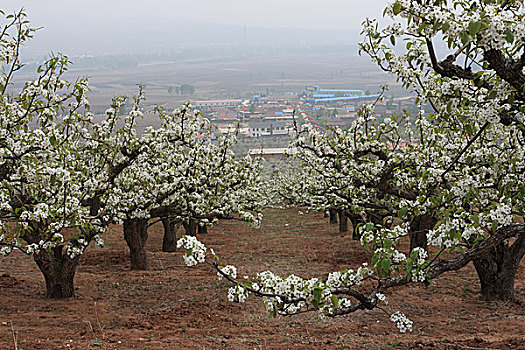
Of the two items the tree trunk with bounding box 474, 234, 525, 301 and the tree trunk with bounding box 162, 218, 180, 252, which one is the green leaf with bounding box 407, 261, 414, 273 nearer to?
the tree trunk with bounding box 474, 234, 525, 301

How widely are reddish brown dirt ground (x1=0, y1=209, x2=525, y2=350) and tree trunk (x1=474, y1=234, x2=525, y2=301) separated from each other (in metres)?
0.30

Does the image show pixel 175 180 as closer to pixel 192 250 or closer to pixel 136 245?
pixel 136 245

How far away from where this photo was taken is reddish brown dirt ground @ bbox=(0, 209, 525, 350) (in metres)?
7.27

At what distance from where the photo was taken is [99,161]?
39.2 feet

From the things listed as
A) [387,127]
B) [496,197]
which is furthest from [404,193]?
[496,197]

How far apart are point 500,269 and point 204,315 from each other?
6443 mm

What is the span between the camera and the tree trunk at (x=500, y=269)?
381 inches

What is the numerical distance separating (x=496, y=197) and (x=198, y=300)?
7.04 meters

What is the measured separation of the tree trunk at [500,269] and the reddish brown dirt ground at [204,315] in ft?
0.99

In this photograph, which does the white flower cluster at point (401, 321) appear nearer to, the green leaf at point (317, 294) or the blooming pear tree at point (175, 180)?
the green leaf at point (317, 294)

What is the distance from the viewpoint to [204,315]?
974cm

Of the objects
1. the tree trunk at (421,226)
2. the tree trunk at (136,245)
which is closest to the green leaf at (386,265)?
the tree trunk at (421,226)

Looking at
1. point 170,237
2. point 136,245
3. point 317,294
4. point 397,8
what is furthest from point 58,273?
point 397,8

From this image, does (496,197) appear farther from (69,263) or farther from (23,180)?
(69,263)
